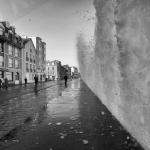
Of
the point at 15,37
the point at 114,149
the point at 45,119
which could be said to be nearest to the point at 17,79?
the point at 15,37

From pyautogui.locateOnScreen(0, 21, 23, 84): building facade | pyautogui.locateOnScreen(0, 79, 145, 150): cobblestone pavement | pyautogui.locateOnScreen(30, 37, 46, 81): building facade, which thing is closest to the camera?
pyautogui.locateOnScreen(0, 79, 145, 150): cobblestone pavement

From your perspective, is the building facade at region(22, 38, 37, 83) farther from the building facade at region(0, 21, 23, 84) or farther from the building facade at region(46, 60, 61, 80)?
the building facade at region(46, 60, 61, 80)

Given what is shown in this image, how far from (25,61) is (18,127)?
37028 millimetres

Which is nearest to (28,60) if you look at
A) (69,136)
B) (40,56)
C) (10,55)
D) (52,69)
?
(10,55)

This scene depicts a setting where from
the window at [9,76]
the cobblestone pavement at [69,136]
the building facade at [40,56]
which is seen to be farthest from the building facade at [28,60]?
the cobblestone pavement at [69,136]

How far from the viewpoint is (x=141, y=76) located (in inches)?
86.4

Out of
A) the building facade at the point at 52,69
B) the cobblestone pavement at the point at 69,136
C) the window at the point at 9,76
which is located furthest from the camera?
the building facade at the point at 52,69

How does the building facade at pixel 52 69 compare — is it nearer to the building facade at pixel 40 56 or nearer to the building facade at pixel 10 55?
the building facade at pixel 40 56

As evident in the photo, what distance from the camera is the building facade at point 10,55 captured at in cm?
2830

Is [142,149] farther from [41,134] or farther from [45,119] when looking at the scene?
[45,119]

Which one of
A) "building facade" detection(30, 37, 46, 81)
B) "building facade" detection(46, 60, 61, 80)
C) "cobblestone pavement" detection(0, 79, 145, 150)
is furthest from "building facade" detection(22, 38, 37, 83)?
"building facade" detection(46, 60, 61, 80)

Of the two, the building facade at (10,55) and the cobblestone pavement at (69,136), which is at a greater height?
the building facade at (10,55)

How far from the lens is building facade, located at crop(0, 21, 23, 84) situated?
28.3 meters

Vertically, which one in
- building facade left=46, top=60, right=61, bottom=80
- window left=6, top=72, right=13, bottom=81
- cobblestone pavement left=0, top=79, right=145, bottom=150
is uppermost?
building facade left=46, top=60, right=61, bottom=80
